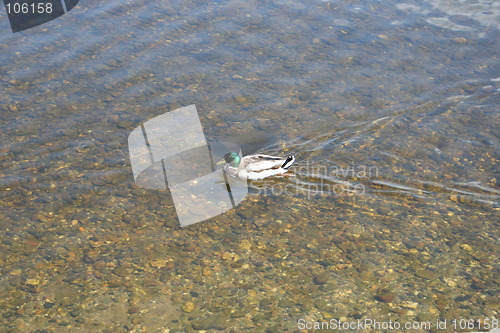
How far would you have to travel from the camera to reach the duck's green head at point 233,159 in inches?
353

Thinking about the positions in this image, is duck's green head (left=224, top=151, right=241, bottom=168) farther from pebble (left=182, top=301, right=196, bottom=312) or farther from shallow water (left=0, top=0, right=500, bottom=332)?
pebble (left=182, top=301, right=196, bottom=312)

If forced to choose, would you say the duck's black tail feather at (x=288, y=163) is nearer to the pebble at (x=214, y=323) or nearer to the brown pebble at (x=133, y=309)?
the pebble at (x=214, y=323)

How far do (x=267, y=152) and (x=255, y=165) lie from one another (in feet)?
2.44

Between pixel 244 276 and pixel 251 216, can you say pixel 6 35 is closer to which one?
pixel 251 216

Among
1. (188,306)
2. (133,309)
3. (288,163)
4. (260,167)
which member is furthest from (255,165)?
(133,309)

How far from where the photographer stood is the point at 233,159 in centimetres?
901

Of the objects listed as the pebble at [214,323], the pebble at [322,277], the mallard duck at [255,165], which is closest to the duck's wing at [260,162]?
the mallard duck at [255,165]

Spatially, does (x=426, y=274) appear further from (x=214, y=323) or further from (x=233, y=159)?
(x=233, y=159)

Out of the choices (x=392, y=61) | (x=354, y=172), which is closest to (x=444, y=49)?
(x=392, y=61)

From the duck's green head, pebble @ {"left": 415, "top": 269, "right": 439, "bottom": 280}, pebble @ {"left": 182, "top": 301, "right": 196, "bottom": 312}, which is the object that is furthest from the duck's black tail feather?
pebble @ {"left": 182, "top": 301, "right": 196, "bottom": 312}

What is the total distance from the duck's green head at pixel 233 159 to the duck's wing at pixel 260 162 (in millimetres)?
76

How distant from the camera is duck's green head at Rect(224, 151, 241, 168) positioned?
8.98m

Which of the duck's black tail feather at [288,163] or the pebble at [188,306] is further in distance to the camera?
the duck's black tail feather at [288,163]

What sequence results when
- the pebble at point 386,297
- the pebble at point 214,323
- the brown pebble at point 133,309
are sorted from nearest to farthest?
1. the pebble at point 214,323
2. the brown pebble at point 133,309
3. the pebble at point 386,297
